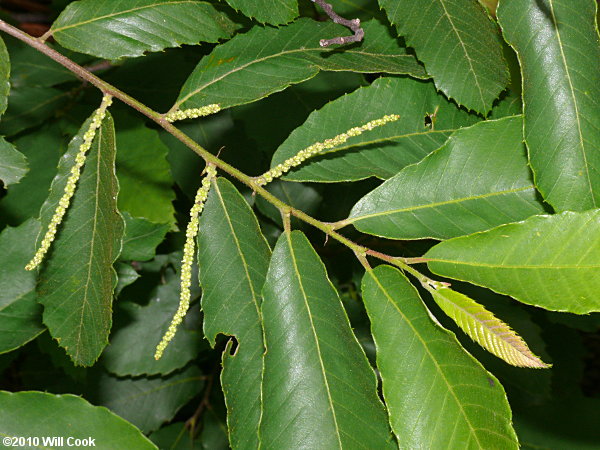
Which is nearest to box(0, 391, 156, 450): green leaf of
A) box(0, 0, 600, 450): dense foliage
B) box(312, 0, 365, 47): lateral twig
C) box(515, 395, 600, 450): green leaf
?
box(0, 0, 600, 450): dense foliage

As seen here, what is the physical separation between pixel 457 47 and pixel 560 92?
0.75ft

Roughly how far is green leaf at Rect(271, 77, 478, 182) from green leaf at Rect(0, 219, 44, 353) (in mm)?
697

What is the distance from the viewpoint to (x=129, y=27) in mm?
1226

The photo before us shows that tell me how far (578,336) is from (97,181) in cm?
228

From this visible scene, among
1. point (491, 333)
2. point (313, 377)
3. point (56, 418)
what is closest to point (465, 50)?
point (491, 333)

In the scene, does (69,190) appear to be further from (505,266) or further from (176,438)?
(176,438)

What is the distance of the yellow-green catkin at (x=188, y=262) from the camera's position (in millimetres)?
1064

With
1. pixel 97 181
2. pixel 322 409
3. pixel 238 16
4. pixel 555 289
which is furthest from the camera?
pixel 238 16

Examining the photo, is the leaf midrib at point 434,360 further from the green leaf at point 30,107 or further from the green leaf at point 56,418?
the green leaf at point 30,107

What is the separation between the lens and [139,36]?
4.03 feet

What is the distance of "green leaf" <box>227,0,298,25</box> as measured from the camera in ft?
3.73

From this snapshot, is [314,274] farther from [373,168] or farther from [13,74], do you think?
[13,74]

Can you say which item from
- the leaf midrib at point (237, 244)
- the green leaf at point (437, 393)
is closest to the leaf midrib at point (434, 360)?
the green leaf at point (437, 393)

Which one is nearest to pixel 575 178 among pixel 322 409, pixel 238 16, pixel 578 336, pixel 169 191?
pixel 322 409
